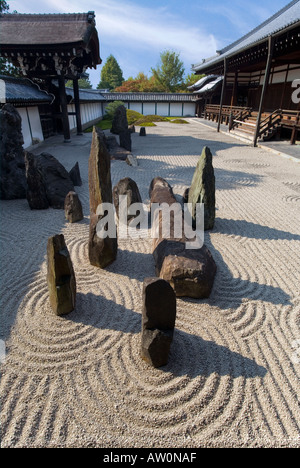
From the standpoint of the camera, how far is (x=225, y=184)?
9359mm

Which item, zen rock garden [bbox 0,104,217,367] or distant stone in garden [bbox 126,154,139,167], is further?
distant stone in garden [bbox 126,154,139,167]

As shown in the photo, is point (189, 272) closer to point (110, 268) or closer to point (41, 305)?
point (110, 268)

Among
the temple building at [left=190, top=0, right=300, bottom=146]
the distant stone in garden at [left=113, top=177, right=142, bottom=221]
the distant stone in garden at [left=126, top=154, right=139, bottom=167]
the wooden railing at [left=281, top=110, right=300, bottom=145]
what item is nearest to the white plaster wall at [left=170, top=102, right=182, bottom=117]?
the temple building at [left=190, top=0, right=300, bottom=146]

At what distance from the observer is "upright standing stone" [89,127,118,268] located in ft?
14.0

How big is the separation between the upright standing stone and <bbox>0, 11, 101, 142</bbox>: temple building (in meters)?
11.2

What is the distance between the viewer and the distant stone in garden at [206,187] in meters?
5.71

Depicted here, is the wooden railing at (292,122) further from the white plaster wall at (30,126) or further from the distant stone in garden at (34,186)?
the white plaster wall at (30,126)

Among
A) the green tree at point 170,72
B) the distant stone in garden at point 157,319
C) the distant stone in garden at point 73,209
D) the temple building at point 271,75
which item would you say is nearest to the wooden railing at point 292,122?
the temple building at point 271,75

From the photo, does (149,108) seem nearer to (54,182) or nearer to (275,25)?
(275,25)

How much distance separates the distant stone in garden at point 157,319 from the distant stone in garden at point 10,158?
20.7ft

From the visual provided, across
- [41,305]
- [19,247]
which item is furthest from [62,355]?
[19,247]

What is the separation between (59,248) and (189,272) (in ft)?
5.78

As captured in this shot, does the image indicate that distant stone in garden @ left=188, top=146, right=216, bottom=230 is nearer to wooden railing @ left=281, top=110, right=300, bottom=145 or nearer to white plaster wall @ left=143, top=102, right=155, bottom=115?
wooden railing @ left=281, top=110, right=300, bottom=145

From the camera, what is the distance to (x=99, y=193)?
4.32 m
